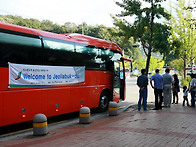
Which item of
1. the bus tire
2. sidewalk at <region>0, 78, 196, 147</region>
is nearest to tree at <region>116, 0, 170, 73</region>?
the bus tire

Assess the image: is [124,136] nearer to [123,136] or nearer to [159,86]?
[123,136]

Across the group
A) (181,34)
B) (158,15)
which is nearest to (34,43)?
(158,15)

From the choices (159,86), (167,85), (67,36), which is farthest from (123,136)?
(167,85)

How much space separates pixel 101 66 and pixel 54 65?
3142mm

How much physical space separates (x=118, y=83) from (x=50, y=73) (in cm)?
508

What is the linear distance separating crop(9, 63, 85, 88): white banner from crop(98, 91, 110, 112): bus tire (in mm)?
1962

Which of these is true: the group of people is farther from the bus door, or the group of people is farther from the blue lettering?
the blue lettering

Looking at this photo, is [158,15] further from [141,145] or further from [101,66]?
[141,145]

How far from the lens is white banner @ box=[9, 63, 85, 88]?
7.37 m

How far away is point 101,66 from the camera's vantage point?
11.4m

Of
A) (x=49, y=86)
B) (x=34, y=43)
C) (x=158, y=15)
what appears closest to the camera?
(x=34, y=43)

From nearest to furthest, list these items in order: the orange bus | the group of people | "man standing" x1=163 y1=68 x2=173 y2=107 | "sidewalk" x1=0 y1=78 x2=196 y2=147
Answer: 1. "sidewalk" x1=0 y1=78 x2=196 y2=147
2. the orange bus
3. the group of people
4. "man standing" x1=163 y1=68 x2=173 y2=107

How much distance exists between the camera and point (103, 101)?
11867mm

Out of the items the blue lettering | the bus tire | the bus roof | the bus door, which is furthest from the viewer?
the bus door
